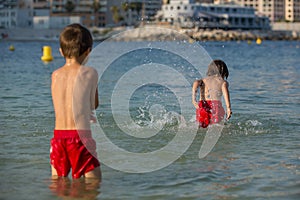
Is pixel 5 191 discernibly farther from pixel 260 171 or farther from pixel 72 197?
pixel 260 171

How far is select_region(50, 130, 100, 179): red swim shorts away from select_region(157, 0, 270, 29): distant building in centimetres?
12117

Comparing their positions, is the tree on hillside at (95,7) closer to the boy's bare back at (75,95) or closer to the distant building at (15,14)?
the distant building at (15,14)

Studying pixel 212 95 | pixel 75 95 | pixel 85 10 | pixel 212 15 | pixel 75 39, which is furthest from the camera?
pixel 85 10

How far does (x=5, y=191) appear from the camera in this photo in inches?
260

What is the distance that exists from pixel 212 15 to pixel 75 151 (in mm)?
144091

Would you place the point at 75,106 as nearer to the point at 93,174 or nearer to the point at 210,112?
the point at 93,174

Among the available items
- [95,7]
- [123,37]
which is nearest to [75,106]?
[123,37]

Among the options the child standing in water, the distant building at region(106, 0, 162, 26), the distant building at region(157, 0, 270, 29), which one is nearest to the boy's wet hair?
the child standing in water

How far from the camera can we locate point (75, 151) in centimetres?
579

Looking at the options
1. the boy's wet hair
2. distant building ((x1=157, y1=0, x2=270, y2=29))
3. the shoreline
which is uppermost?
the boy's wet hair

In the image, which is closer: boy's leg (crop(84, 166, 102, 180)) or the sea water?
boy's leg (crop(84, 166, 102, 180))

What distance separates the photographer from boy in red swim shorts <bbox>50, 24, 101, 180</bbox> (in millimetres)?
5781

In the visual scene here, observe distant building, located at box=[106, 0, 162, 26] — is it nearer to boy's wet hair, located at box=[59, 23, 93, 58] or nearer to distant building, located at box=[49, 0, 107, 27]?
distant building, located at box=[49, 0, 107, 27]

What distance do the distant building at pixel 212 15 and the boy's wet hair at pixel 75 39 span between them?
121110 millimetres
